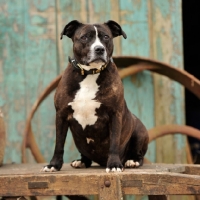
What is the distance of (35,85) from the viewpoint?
17.5 feet

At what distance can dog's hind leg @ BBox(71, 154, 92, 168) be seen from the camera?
414 centimetres

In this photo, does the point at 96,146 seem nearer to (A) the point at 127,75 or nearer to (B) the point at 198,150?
(A) the point at 127,75

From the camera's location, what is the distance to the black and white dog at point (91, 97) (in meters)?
3.76

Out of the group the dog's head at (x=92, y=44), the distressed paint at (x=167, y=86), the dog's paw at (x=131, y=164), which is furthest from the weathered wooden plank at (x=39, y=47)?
the dog's head at (x=92, y=44)

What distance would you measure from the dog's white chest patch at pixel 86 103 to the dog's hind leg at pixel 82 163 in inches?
15.9

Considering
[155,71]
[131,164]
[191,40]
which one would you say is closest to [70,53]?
[155,71]

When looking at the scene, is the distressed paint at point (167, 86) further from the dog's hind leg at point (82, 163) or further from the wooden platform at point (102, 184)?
the wooden platform at point (102, 184)

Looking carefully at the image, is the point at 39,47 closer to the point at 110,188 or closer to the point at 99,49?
the point at 99,49

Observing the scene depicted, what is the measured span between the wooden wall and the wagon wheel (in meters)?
0.19

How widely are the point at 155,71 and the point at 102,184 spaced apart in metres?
2.08

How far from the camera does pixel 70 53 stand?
5348 mm

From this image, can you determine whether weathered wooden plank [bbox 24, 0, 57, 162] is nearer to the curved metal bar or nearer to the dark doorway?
the curved metal bar

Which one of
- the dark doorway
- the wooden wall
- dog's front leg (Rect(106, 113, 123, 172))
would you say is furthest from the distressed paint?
the dark doorway

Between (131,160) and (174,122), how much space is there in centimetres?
130
